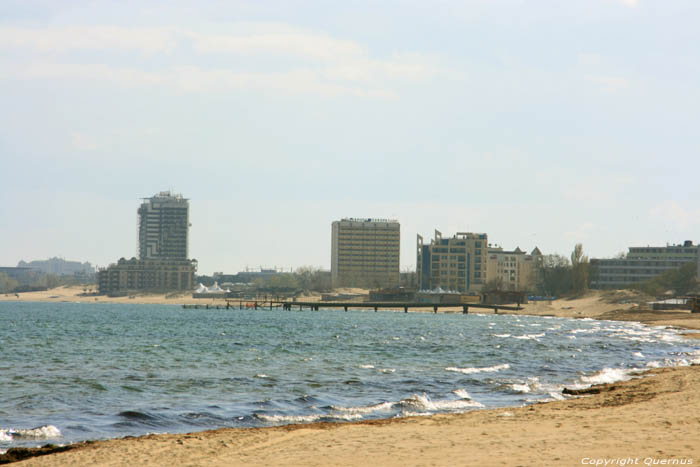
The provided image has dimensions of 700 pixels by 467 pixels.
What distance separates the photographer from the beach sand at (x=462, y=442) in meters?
15.0

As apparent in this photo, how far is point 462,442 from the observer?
57.1 ft

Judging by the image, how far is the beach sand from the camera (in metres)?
15.0

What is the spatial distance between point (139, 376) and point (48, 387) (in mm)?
5355

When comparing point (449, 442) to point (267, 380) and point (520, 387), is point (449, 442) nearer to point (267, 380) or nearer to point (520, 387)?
point (520, 387)

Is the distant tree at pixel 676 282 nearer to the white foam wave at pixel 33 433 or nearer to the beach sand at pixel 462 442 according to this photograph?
the beach sand at pixel 462 442

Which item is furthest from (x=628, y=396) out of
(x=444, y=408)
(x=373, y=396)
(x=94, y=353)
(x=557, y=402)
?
(x=94, y=353)

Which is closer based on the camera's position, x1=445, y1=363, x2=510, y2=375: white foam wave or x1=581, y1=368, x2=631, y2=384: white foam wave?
x1=581, y1=368, x2=631, y2=384: white foam wave

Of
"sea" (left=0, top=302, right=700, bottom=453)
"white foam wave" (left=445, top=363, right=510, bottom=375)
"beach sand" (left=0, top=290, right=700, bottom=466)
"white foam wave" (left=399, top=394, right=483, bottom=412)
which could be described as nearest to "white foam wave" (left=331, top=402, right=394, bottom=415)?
"sea" (left=0, top=302, right=700, bottom=453)

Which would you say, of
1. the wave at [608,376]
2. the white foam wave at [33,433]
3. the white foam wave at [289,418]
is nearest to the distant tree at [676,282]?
the wave at [608,376]

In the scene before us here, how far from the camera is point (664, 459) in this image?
45.3ft

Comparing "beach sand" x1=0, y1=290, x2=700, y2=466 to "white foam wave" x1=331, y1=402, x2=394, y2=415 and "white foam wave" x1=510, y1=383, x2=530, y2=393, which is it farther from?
"white foam wave" x1=510, y1=383, x2=530, y2=393

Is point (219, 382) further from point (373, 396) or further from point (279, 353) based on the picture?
point (279, 353)

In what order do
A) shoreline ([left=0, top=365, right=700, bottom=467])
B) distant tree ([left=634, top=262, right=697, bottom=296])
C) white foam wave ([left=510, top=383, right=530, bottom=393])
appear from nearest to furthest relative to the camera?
shoreline ([left=0, top=365, right=700, bottom=467])
white foam wave ([left=510, top=383, right=530, bottom=393])
distant tree ([left=634, top=262, right=697, bottom=296])

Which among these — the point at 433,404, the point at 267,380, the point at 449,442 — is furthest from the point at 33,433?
the point at 267,380
